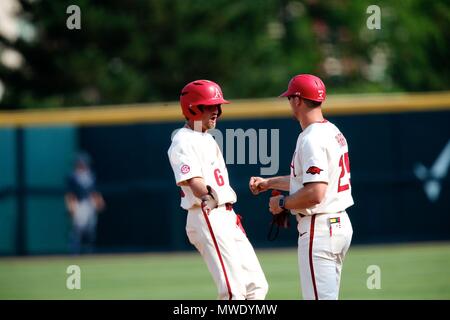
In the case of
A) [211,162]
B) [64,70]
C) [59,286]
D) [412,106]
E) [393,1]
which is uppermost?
[393,1]

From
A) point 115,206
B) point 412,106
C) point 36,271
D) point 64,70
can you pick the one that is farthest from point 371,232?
point 64,70

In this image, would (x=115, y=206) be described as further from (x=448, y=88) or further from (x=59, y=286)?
(x=448, y=88)

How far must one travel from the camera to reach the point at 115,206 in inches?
752

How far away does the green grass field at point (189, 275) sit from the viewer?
11508 millimetres

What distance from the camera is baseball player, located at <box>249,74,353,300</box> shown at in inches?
278

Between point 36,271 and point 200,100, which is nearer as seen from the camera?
point 200,100

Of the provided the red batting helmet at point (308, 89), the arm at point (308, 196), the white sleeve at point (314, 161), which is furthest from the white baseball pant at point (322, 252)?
the red batting helmet at point (308, 89)

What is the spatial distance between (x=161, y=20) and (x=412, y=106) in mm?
17337

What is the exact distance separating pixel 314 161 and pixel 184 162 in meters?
1.05

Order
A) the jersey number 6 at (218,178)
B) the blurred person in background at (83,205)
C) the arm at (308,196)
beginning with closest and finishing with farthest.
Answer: the arm at (308,196)
the jersey number 6 at (218,178)
the blurred person in background at (83,205)

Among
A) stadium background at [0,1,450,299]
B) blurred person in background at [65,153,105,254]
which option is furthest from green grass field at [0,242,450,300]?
blurred person in background at [65,153,105,254]

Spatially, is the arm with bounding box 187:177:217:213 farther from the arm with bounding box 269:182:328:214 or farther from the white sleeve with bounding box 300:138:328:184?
the white sleeve with bounding box 300:138:328:184

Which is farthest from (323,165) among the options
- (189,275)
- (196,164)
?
(189,275)

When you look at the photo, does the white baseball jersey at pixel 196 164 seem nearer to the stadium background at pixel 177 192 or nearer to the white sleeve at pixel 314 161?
the white sleeve at pixel 314 161
